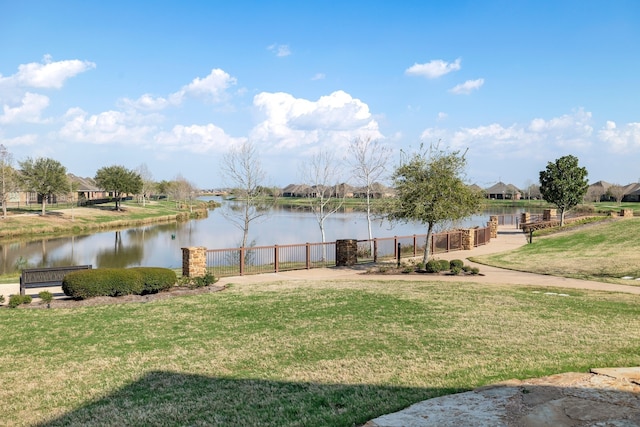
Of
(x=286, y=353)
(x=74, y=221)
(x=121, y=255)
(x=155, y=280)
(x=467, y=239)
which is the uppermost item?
(x=74, y=221)

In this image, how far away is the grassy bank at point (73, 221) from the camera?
46438mm

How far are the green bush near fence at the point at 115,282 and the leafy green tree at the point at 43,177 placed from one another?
48.8m

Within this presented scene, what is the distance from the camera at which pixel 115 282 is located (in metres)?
13.3

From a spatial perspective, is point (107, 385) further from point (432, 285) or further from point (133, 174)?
point (133, 174)

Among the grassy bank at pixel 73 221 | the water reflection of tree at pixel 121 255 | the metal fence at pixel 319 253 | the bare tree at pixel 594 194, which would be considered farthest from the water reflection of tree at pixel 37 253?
the bare tree at pixel 594 194

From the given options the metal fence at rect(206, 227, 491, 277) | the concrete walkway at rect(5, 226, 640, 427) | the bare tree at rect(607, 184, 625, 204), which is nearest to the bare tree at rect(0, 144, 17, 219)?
the metal fence at rect(206, 227, 491, 277)

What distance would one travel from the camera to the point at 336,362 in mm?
7289

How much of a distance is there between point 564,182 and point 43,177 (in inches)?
2150

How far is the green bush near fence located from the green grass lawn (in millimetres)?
1090

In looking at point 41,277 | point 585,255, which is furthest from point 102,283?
point 585,255

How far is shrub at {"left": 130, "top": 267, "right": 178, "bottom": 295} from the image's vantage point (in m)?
13.8

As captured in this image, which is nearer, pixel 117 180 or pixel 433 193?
pixel 433 193

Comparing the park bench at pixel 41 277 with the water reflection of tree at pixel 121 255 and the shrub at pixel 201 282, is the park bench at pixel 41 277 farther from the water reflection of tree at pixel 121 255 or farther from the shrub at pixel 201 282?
the water reflection of tree at pixel 121 255

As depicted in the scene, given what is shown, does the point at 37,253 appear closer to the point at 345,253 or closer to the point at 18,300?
the point at 345,253
